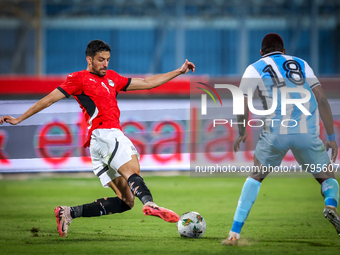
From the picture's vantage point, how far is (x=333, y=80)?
9.96m

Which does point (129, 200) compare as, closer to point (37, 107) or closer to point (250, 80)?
point (37, 107)

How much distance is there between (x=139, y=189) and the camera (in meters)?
3.84

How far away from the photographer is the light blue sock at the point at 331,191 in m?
3.85

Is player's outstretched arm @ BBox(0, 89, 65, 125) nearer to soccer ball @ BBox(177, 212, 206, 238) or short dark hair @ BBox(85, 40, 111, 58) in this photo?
short dark hair @ BBox(85, 40, 111, 58)

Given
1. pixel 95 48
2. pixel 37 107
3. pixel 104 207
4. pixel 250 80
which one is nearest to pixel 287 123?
pixel 250 80

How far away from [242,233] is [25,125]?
606cm

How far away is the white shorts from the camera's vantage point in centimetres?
402

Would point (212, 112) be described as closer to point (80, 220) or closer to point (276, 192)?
point (276, 192)

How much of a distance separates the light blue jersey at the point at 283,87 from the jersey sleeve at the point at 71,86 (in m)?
1.50

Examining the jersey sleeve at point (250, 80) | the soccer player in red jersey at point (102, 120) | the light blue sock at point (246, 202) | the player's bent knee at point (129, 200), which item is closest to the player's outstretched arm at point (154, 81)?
the soccer player in red jersey at point (102, 120)

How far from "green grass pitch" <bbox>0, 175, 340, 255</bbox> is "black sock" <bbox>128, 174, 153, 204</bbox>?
18.8 inches

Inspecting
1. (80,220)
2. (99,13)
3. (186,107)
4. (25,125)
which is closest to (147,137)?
(186,107)

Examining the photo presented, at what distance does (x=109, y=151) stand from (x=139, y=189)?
1.57 ft

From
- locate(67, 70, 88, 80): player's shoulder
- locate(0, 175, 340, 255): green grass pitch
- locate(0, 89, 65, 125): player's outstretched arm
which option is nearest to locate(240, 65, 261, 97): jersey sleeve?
locate(0, 175, 340, 255): green grass pitch
